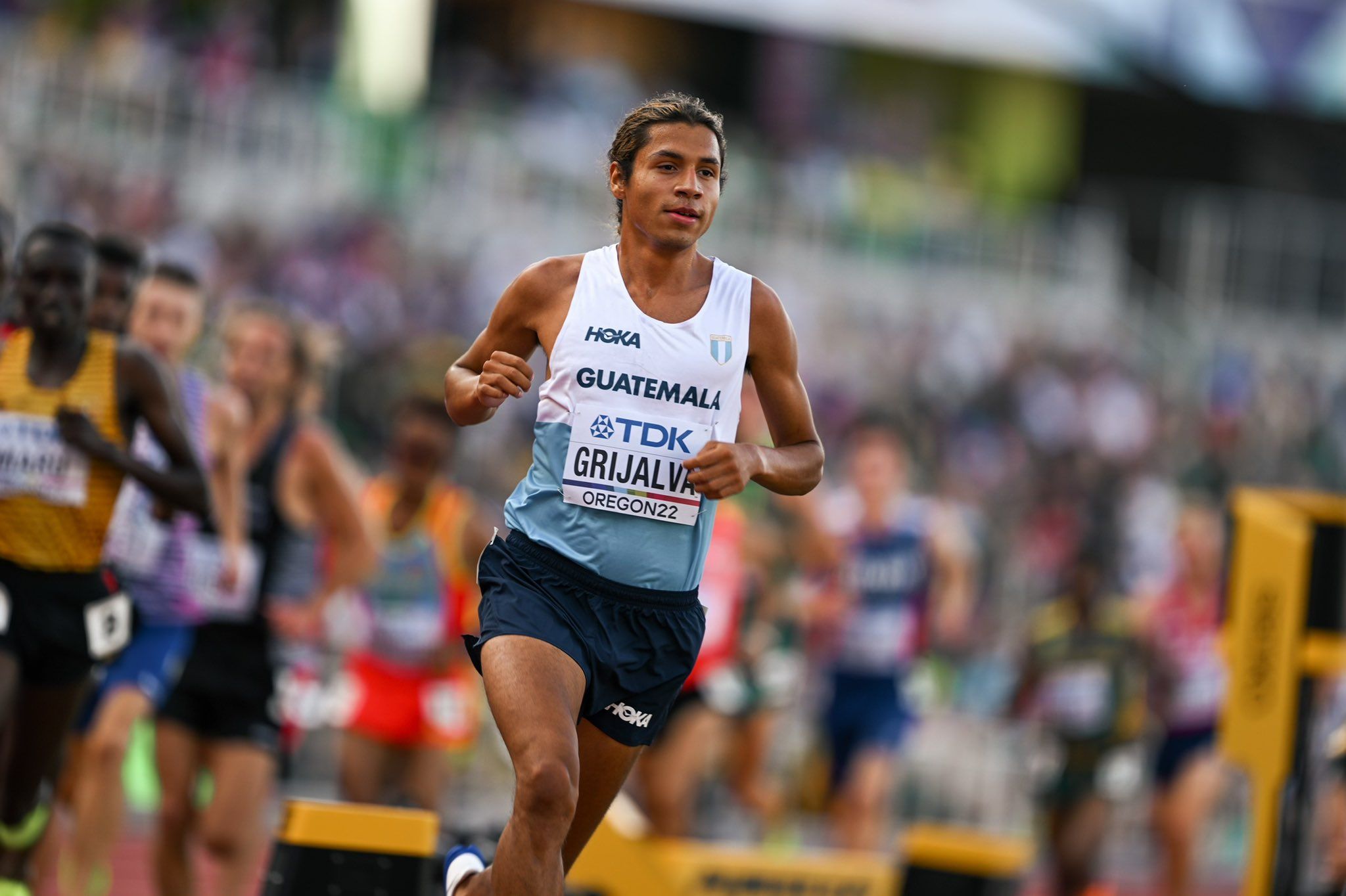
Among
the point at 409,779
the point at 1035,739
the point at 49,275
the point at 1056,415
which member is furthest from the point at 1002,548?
the point at 49,275

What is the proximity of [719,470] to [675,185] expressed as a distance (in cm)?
77

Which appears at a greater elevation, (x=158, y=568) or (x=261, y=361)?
(x=261, y=361)

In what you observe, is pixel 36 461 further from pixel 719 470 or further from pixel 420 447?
pixel 420 447

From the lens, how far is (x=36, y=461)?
5895 mm

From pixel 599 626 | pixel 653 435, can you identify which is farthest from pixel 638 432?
pixel 599 626

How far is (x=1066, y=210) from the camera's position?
98.3 ft

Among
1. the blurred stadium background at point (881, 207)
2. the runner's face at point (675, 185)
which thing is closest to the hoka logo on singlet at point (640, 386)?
the runner's face at point (675, 185)

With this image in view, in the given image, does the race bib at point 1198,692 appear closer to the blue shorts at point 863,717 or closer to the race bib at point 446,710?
the blue shorts at point 863,717

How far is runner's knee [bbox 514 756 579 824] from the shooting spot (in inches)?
175

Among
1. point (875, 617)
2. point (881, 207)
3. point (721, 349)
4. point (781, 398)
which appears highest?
point (881, 207)

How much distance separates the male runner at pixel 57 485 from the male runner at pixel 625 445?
153cm

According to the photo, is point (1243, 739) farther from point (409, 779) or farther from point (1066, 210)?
point (1066, 210)

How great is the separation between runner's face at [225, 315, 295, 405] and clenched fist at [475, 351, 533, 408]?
364 centimetres

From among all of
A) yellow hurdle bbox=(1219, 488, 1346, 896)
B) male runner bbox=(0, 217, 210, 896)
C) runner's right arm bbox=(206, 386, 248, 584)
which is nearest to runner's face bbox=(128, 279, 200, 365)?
runner's right arm bbox=(206, 386, 248, 584)
